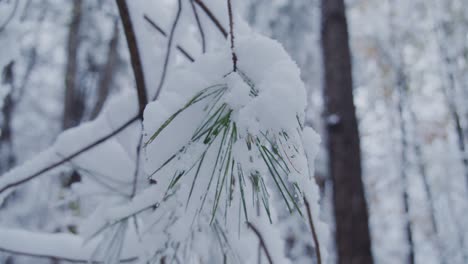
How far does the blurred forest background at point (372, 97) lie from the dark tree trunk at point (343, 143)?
1634 mm

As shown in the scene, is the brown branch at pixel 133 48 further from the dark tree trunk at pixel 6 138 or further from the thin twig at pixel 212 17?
the dark tree trunk at pixel 6 138

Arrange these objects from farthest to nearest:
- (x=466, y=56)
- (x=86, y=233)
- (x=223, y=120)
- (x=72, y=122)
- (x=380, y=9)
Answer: (x=380, y=9) < (x=466, y=56) < (x=72, y=122) < (x=86, y=233) < (x=223, y=120)

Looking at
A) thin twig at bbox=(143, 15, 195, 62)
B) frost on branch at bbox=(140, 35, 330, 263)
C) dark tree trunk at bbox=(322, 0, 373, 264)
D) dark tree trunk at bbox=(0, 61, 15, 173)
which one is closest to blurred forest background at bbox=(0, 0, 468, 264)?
dark tree trunk at bbox=(0, 61, 15, 173)

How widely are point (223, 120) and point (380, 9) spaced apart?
7567mm

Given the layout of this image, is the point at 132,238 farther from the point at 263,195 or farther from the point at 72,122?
the point at 72,122

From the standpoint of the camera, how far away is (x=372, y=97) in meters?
7.52

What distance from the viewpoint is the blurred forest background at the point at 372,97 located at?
4406 millimetres

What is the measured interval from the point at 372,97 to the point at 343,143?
6072 mm

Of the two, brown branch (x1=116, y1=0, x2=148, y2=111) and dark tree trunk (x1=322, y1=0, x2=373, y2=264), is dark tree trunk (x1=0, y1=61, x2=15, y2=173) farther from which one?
brown branch (x1=116, y1=0, x2=148, y2=111)

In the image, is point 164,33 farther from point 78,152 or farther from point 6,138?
point 6,138

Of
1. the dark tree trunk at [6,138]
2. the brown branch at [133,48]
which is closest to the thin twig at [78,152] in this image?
the brown branch at [133,48]

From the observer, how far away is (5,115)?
4.63 meters

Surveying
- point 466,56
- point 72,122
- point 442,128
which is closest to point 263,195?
point 72,122

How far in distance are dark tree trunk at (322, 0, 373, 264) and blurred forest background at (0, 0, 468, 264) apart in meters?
1.63
